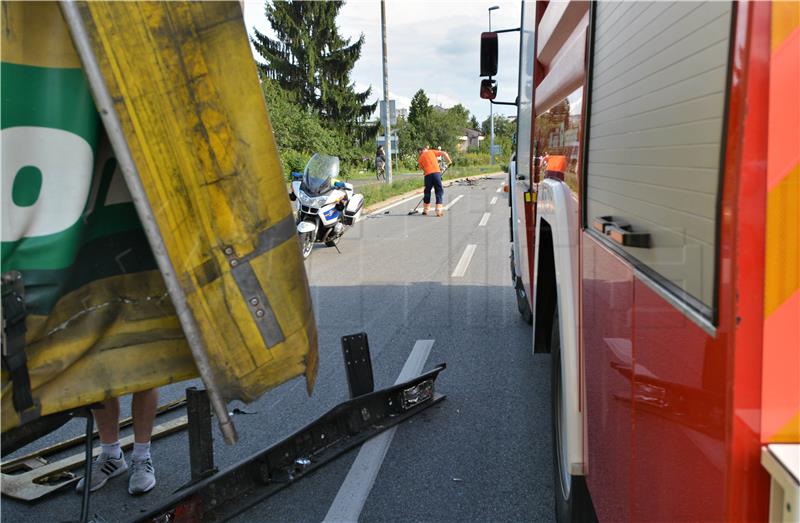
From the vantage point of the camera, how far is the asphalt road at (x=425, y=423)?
3346mm

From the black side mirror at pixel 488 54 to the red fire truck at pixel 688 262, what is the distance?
4.17m

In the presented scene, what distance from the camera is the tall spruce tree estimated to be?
1847 inches

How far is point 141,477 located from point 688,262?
304 cm

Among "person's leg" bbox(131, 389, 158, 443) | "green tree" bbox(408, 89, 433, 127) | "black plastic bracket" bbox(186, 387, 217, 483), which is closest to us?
"black plastic bracket" bbox(186, 387, 217, 483)

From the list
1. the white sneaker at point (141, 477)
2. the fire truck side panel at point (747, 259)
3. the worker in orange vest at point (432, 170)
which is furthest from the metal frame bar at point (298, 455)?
the worker in orange vest at point (432, 170)

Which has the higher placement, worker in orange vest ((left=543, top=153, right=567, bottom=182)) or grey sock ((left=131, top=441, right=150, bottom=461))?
worker in orange vest ((left=543, top=153, right=567, bottom=182))

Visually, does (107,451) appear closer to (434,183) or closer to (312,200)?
(312,200)

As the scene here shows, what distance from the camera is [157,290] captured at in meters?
2.16

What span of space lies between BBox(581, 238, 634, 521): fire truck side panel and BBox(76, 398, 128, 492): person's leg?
2384 mm

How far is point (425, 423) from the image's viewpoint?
4.34 m

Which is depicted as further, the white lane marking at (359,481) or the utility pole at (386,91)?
the utility pole at (386,91)

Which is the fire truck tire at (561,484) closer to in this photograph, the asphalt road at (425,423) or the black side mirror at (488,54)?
the asphalt road at (425,423)

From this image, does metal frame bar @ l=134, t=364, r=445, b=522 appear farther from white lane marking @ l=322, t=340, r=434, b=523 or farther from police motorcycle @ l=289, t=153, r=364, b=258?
police motorcycle @ l=289, t=153, r=364, b=258

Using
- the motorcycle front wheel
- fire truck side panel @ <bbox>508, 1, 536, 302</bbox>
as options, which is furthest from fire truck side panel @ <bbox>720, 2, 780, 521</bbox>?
the motorcycle front wheel
